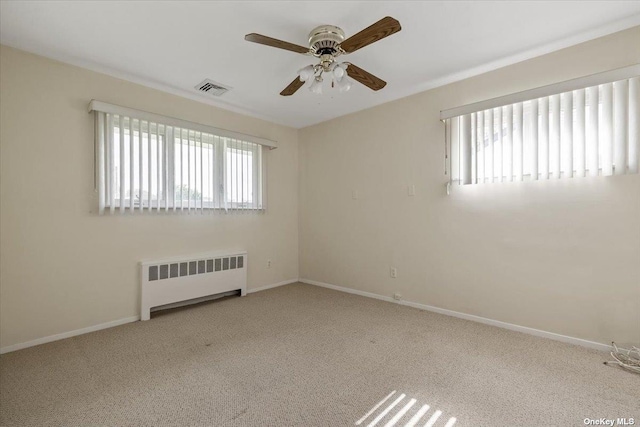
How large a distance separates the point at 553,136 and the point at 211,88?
130 inches

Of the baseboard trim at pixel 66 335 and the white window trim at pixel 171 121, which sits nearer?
the baseboard trim at pixel 66 335

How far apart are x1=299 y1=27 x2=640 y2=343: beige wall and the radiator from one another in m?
1.22

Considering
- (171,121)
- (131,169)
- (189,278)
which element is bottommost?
(189,278)

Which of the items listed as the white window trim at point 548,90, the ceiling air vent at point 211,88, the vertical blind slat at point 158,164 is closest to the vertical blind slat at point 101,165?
the vertical blind slat at point 158,164

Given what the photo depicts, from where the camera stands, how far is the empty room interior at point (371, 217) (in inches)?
69.1

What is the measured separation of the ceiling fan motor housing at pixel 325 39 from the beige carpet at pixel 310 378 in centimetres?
229

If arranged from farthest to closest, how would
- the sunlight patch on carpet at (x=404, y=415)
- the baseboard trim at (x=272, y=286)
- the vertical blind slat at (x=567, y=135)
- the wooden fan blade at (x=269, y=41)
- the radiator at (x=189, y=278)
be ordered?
the baseboard trim at (x=272, y=286)
the radiator at (x=189, y=278)
the vertical blind slat at (x=567, y=135)
the wooden fan blade at (x=269, y=41)
the sunlight patch on carpet at (x=404, y=415)

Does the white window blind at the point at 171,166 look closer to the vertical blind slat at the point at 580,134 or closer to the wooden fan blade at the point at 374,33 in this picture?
the wooden fan blade at the point at 374,33

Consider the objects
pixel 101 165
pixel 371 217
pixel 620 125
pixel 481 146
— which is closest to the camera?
pixel 620 125

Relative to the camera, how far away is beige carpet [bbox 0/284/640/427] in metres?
1.52

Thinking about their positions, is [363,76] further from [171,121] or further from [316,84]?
[171,121]

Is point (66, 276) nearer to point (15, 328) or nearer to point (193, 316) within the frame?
point (15, 328)

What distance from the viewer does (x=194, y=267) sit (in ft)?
10.6

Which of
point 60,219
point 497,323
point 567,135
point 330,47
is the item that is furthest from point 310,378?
point 567,135
